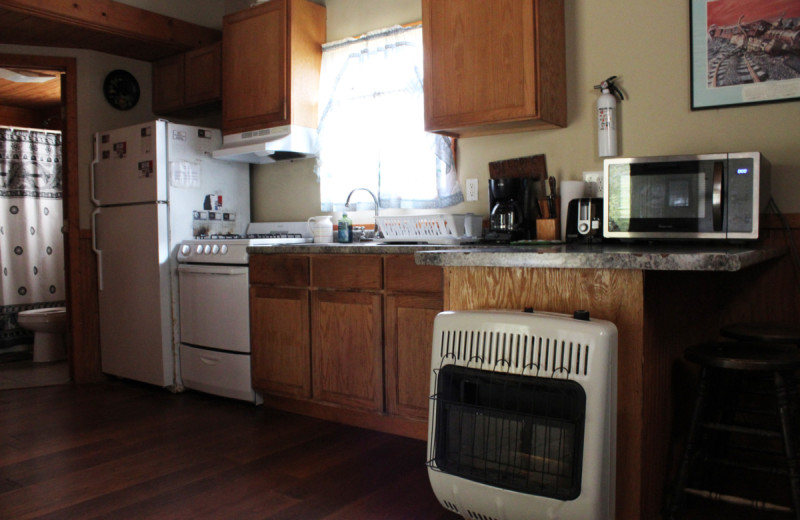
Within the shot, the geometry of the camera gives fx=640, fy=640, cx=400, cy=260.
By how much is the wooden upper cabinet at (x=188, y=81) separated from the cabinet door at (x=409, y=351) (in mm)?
2159

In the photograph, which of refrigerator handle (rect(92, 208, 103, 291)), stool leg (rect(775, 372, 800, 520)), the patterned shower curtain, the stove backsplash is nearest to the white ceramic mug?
the stove backsplash

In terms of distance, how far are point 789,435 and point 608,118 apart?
152 cm

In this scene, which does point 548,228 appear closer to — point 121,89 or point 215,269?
point 215,269

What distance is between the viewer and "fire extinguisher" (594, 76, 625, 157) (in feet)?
9.15

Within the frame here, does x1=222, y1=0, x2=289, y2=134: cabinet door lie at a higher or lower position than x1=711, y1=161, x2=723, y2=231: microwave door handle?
higher

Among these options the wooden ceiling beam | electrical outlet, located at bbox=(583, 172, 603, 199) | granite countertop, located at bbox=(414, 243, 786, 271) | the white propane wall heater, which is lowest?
the white propane wall heater

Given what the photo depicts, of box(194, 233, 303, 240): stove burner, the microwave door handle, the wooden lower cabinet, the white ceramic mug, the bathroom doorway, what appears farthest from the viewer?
the bathroom doorway

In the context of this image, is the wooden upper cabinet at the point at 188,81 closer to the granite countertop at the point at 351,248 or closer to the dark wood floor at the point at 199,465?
the granite countertop at the point at 351,248

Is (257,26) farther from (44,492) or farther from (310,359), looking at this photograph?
(44,492)

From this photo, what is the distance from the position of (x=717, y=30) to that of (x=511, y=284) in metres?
1.61

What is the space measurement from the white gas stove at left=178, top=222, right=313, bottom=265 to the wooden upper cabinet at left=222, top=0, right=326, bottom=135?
0.67m

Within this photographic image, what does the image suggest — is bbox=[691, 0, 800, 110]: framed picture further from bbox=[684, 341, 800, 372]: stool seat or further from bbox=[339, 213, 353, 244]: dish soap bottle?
bbox=[339, 213, 353, 244]: dish soap bottle

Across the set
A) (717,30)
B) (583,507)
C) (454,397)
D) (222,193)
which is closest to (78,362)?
(222,193)

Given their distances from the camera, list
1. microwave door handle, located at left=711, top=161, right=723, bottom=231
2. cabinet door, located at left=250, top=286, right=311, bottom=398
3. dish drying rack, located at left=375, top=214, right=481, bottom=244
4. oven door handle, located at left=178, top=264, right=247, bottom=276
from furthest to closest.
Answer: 1. oven door handle, located at left=178, top=264, right=247, bottom=276
2. cabinet door, located at left=250, top=286, right=311, bottom=398
3. dish drying rack, located at left=375, top=214, right=481, bottom=244
4. microwave door handle, located at left=711, top=161, right=723, bottom=231
